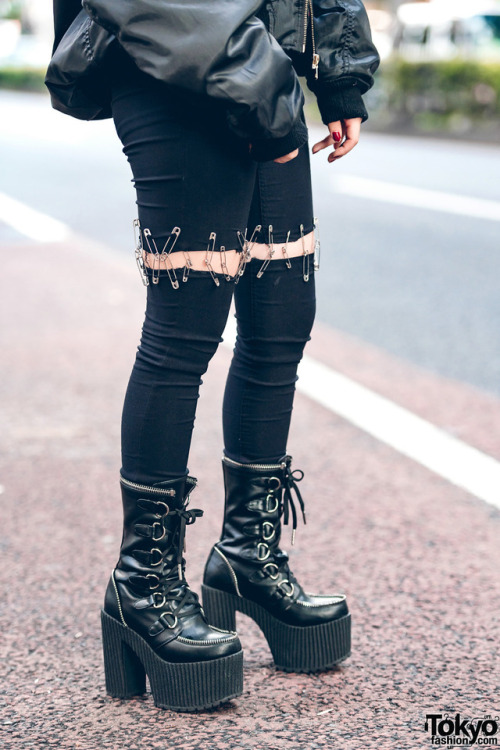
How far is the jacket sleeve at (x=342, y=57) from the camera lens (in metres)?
1.94

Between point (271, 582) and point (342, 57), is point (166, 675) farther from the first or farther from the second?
point (342, 57)

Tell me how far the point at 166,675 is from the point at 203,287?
0.68 meters

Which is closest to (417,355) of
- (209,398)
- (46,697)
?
(209,398)

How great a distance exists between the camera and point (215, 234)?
1858mm

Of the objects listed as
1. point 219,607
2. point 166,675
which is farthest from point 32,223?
point 166,675

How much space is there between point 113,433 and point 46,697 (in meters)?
1.86

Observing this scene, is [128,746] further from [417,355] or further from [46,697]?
[417,355]

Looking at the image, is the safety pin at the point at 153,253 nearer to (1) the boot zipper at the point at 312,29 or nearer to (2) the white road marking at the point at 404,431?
(1) the boot zipper at the point at 312,29

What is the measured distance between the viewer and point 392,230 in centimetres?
827

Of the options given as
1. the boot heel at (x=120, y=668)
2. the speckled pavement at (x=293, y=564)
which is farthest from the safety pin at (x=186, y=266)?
the speckled pavement at (x=293, y=564)

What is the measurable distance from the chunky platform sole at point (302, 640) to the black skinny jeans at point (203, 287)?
0.30 metres

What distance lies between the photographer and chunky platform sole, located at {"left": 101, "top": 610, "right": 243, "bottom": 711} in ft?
6.27

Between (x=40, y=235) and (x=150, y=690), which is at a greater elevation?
(x=150, y=690)

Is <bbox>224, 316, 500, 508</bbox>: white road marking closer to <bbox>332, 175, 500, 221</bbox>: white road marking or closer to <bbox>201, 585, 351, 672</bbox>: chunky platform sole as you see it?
<bbox>201, 585, 351, 672</bbox>: chunky platform sole
